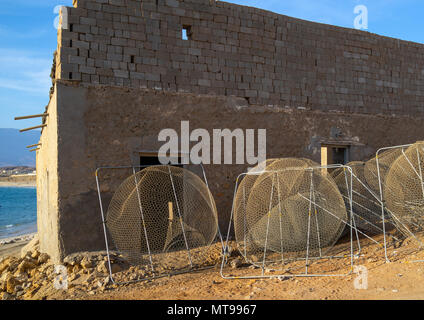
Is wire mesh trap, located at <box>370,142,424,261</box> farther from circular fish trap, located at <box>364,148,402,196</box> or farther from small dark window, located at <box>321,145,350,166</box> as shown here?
small dark window, located at <box>321,145,350,166</box>

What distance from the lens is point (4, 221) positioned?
32.1m

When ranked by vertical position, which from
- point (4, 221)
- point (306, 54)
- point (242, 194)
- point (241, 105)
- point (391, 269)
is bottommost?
point (4, 221)

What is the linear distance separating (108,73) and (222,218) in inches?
144

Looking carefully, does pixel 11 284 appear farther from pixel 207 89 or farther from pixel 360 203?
pixel 360 203

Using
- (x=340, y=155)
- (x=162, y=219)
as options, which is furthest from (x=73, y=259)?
(x=340, y=155)

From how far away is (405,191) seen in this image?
6.23 m

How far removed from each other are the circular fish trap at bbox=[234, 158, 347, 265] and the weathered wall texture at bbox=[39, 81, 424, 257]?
1442 mm

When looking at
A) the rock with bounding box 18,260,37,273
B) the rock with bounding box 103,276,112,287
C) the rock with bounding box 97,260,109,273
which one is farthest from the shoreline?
the rock with bounding box 103,276,112,287

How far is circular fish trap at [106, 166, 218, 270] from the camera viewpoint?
251 inches

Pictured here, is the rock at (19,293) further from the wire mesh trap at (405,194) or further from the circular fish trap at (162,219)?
the wire mesh trap at (405,194)

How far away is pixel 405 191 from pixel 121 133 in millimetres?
5069
